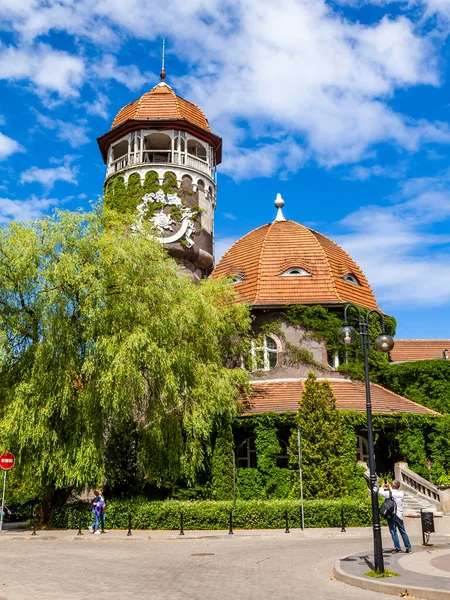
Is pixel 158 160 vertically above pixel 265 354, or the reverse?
pixel 158 160

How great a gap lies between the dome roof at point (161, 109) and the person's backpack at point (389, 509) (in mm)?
27233

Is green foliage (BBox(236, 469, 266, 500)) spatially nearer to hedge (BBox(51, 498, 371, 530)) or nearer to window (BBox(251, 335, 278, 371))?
hedge (BBox(51, 498, 371, 530))

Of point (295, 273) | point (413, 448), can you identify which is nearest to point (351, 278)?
point (295, 273)

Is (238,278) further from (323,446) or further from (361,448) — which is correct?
(323,446)

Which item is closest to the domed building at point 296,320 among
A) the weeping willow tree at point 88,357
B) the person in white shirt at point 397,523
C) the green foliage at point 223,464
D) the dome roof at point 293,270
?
the dome roof at point 293,270

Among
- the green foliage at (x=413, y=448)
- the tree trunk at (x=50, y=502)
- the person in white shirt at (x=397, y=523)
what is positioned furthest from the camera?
the green foliage at (x=413, y=448)

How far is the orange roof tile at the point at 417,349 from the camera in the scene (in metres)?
36.0

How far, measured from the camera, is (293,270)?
32.8 metres

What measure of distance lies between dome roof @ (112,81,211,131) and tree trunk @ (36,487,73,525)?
72.5 ft

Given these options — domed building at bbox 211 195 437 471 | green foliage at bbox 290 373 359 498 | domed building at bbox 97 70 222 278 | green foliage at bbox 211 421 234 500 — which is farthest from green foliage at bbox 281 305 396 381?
green foliage at bbox 211 421 234 500

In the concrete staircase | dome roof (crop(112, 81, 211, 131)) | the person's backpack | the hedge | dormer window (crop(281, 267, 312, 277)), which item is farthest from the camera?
dome roof (crop(112, 81, 211, 131))

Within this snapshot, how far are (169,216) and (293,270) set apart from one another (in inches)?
301

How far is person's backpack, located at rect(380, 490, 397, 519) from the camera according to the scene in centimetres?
1355

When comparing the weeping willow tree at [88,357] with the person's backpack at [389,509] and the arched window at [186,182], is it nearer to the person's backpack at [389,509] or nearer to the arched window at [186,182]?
the person's backpack at [389,509]
